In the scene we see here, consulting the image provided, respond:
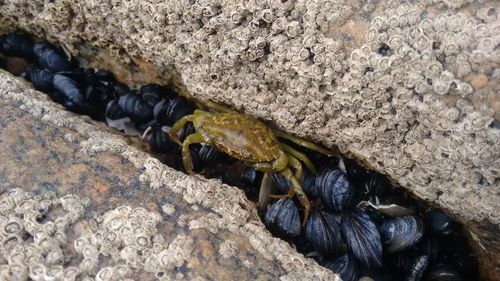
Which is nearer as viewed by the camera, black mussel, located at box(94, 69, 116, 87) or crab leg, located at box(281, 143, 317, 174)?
crab leg, located at box(281, 143, 317, 174)

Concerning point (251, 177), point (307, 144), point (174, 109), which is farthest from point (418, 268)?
point (174, 109)

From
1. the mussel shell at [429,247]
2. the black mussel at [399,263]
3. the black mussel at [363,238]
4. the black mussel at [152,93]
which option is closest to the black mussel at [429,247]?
the mussel shell at [429,247]

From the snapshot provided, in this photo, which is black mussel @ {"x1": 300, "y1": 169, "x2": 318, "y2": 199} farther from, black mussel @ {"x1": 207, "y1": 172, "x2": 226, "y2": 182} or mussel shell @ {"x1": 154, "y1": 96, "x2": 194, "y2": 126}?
mussel shell @ {"x1": 154, "y1": 96, "x2": 194, "y2": 126}

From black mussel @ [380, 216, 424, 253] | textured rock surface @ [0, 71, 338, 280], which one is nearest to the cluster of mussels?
black mussel @ [380, 216, 424, 253]

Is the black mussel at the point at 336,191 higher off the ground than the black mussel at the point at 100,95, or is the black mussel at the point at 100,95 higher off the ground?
the black mussel at the point at 336,191

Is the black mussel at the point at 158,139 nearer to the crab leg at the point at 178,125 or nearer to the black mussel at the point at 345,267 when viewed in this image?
the crab leg at the point at 178,125

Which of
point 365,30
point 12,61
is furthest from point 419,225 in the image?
point 12,61
